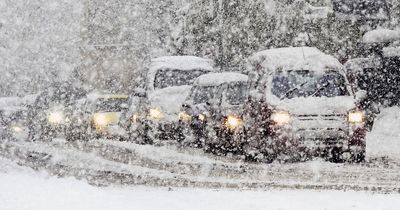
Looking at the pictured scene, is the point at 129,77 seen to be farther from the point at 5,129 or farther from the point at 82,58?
the point at 5,129

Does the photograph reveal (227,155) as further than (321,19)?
No

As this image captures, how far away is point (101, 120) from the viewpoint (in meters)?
19.4

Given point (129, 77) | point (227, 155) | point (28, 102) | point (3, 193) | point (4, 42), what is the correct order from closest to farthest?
point (3, 193) < point (227, 155) < point (28, 102) < point (129, 77) < point (4, 42)

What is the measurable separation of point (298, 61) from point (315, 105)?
3.38ft

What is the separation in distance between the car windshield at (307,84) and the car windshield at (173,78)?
619 centimetres

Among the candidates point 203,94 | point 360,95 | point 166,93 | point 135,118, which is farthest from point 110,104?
point 360,95

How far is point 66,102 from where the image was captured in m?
20.4

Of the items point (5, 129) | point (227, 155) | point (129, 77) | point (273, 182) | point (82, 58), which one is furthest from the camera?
point (82, 58)

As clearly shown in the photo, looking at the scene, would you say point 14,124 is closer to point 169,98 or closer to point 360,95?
point 169,98

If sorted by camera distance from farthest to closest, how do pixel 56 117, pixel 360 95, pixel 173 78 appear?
1. pixel 56 117
2. pixel 173 78
3. pixel 360 95

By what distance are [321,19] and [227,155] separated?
12758 mm

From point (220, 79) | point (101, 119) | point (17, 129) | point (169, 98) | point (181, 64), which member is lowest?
point (17, 129)

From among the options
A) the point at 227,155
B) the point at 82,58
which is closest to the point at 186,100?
the point at 227,155

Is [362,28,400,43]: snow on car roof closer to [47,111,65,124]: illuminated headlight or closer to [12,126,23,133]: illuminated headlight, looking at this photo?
[47,111,65,124]: illuminated headlight
